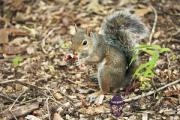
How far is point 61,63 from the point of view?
209 inches

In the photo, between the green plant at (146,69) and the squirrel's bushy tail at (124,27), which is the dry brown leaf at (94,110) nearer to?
the green plant at (146,69)

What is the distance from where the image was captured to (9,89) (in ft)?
15.7

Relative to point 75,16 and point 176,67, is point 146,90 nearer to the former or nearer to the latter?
point 176,67

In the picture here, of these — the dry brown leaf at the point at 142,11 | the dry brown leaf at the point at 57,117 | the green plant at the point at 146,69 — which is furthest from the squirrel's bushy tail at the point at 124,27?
the dry brown leaf at the point at 142,11

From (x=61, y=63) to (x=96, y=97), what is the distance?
0.90 metres

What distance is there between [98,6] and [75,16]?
0.39 metres

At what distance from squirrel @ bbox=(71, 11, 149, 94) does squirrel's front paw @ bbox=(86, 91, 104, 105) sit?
0.18 ft

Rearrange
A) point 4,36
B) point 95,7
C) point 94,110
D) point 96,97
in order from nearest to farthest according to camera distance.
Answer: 1. point 94,110
2. point 96,97
3. point 4,36
4. point 95,7

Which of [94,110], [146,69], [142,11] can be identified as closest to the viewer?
[94,110]

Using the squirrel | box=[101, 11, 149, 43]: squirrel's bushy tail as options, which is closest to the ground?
the squirrel

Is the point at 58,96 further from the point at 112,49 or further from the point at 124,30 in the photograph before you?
the point at 124,30

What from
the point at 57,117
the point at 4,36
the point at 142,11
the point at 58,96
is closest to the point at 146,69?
the point at 58,96

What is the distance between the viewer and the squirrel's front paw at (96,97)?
14.8 feet

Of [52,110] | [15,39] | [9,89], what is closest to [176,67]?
[52,110]
